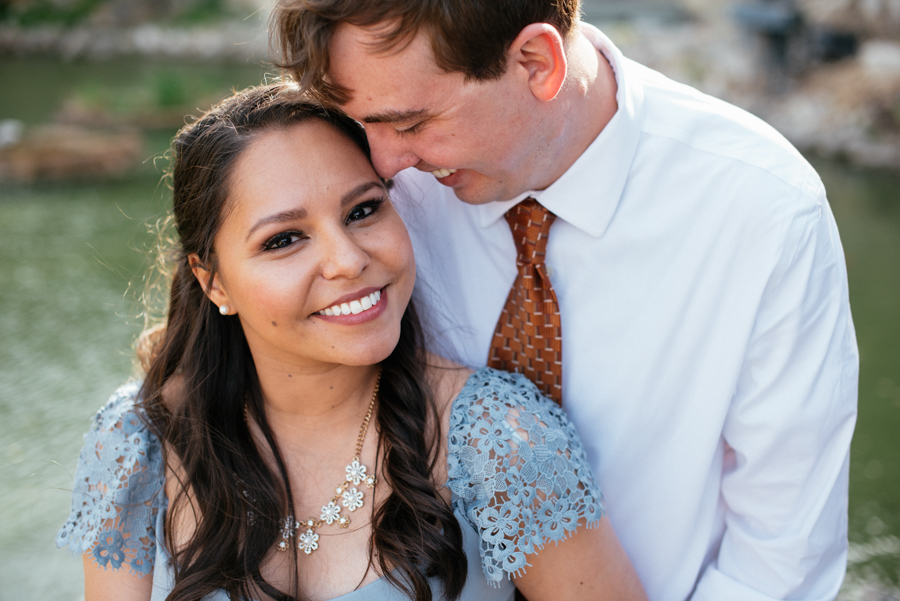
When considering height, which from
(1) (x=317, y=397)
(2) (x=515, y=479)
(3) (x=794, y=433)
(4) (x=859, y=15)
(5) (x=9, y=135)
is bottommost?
(5) (x=9, y=135)

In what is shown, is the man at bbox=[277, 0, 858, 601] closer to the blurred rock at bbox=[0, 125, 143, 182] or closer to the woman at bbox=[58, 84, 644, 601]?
the woman at bbox=[58, 84, 644, 601]

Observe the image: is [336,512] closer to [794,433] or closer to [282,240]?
[282,240]

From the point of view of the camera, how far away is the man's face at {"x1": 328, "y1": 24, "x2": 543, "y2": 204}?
1342 millimetres

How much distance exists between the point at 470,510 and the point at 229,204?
749 mm

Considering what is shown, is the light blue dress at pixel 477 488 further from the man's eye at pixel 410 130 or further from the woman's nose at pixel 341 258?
the man's eye at pixel 410 130

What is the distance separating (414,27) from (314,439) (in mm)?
890

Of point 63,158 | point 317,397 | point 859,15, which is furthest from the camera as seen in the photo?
point 859,15

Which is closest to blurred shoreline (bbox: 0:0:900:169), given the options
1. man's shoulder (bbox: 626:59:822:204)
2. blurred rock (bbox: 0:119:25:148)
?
man's shoulder (bbox: 626:59:822:204)

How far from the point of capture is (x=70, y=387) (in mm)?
3939

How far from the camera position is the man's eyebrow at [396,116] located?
1.40m

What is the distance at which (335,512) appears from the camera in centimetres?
157

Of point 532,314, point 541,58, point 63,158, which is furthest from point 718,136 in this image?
point 63,158

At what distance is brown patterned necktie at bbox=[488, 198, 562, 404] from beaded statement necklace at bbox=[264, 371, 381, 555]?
1.28 feet

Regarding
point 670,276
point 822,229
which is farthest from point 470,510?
point 822,229
